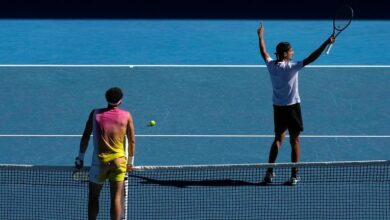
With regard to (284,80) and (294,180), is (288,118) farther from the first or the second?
(294,180)

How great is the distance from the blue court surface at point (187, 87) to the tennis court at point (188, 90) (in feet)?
0.08

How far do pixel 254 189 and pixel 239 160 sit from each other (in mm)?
1717

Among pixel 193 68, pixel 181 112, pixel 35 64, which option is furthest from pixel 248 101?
pixel 35 64

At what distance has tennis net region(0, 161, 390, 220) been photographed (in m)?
9.27

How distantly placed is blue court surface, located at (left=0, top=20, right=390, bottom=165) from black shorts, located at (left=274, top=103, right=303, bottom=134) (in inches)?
48.5

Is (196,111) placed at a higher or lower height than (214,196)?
higher

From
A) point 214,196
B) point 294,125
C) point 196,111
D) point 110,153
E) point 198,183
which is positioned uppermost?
point 196,111

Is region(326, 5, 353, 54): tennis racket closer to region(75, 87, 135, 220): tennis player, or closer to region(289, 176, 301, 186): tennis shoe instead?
region(289, 176, 301, 186): tennis shoe

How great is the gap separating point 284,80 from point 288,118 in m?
0.51

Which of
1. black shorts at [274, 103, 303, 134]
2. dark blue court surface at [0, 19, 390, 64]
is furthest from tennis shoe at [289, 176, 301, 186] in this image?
dark blue court surface at [0, 19, 390, 64]

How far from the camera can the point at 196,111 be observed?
13.9 m
